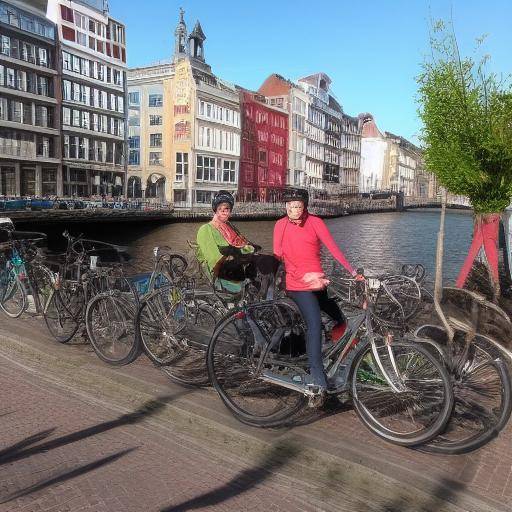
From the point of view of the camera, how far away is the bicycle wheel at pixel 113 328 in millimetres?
5699

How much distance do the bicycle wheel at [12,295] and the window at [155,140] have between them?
63825 mm

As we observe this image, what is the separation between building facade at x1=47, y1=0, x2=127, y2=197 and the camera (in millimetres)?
59406

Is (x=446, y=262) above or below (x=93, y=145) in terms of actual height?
below

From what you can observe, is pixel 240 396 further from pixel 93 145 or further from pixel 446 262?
pixel 93 145

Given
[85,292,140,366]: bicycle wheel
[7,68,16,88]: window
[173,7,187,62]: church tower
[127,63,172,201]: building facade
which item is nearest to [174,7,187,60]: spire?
[173,7,187,62]: church tower

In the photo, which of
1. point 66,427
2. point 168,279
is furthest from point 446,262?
point 66,427

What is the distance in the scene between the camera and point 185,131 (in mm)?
68438

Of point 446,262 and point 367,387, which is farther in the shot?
point 446,262

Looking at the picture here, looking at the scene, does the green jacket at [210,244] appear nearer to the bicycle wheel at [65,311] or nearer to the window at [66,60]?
the bicycle wheel at [65,311]

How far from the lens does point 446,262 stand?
91.1 feet

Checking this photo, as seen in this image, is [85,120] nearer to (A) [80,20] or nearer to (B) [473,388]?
(A) [80,20]

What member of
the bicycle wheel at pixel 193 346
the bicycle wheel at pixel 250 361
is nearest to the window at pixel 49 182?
the bicycle wheel at pixel 193 346

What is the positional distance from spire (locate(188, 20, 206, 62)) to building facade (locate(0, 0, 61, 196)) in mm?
23075

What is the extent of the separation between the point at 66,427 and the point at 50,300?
2.72m
